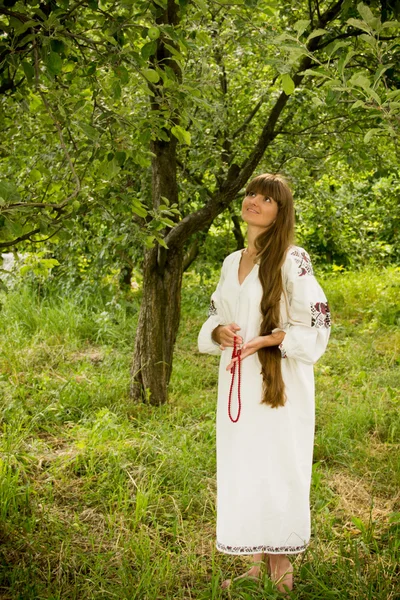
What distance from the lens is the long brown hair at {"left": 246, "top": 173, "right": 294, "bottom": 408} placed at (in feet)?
8.50

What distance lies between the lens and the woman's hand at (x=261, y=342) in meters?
2.56

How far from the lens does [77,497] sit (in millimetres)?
3504

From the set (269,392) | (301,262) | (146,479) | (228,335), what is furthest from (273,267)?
(146,479)

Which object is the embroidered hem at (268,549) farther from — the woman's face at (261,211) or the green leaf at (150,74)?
the green leaf at (150,74)

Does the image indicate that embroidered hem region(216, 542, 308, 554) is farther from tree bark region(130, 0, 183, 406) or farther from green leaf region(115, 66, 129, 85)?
tree bark region(130, 0, 183, 406)

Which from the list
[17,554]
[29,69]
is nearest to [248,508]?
[17,554]

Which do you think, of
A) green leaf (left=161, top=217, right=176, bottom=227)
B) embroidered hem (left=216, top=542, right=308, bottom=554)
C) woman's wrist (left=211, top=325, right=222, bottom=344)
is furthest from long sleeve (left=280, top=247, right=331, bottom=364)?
embroidered hem (left=216, top=542, right=308, bottom=554)

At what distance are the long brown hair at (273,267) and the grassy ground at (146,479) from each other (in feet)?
2.77

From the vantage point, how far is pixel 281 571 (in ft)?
9.04

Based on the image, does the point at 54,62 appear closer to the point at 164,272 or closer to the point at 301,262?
the point at 301,262

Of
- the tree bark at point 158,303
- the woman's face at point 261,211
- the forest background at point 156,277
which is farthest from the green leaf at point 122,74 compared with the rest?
the tree bark at point 158,303

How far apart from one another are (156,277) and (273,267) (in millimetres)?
2305

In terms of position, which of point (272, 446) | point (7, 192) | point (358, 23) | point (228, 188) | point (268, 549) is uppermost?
point (228, 188)

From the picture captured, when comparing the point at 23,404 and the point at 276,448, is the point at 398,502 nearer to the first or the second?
the point at 276,448
